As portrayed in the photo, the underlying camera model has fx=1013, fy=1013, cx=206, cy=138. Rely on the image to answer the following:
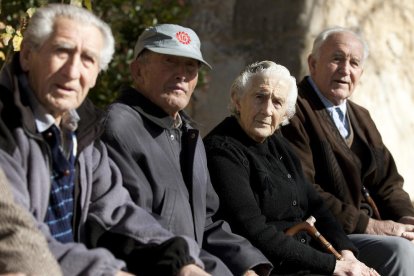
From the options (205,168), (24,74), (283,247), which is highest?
(24,74)

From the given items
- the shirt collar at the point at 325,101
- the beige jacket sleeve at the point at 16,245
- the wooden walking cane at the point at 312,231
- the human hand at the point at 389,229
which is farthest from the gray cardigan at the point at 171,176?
the shirt collar at the point at 325,101

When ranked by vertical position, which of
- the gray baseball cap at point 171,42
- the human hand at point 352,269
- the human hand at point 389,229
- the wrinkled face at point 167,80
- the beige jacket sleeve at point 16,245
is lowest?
the human hand at point 352,269

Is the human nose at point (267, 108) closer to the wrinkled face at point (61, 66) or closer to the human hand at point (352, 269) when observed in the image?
the human hand at point (352, 269)

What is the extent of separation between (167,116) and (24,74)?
818 mm

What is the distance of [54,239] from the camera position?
3336 mm

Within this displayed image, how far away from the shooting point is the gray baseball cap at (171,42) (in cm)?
410

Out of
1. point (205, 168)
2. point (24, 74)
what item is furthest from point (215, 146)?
point (24, 74)

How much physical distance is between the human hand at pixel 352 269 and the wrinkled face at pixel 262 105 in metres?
0.67

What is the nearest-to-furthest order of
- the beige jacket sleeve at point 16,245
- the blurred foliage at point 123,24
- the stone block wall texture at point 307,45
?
the beige jacket sleeve at point 16,245 < the blurred foliage at point 123,24 < the stone block wall texture at point 307,45

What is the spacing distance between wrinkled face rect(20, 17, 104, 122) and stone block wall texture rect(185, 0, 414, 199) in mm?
3628

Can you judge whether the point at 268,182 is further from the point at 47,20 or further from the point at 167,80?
the point at 47,20

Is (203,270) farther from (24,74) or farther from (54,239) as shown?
(24,74)

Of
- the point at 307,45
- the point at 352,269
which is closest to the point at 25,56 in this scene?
the point at 352,269

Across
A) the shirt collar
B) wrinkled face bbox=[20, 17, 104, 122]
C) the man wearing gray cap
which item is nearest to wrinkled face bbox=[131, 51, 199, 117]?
the man wearing gray cap
